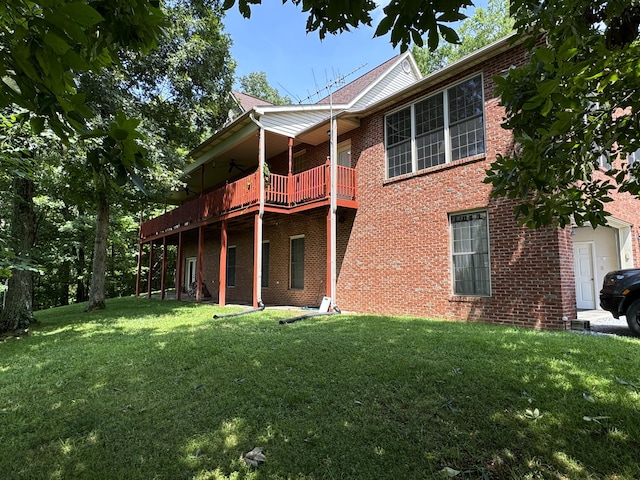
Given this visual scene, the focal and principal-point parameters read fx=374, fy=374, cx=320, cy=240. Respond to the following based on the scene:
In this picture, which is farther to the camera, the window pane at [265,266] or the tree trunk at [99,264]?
the window pane at [265,266]

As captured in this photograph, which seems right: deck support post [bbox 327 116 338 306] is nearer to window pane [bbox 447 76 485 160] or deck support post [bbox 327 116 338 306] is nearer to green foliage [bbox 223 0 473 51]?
→ window pane [bbox 447 76 485 160]

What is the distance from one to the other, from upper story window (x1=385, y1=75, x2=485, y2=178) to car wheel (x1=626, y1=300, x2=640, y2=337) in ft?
13.2

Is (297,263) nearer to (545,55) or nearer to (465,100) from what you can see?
(465,100)

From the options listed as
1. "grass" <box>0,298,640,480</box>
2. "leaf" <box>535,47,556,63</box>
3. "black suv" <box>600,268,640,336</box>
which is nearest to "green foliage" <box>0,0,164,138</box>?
"leaf" <box>535,47,556,63</box>

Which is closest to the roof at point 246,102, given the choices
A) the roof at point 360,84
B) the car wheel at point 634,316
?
the roof at point 360,84

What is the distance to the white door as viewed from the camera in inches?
424

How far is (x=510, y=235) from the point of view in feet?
24.6

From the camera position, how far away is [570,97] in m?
2.18

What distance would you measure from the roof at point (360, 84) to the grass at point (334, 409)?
9.93 meters

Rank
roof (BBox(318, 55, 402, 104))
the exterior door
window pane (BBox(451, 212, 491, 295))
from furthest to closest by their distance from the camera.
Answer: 1. the exterior door
2. roof (BBox(318, 55, 402, 104))
3. window pane (BBox(451, 212, 491, 295))

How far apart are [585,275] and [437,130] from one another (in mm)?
6378

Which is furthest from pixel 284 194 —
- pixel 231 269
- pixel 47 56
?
pixel 47 56

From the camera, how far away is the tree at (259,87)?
39531 mm

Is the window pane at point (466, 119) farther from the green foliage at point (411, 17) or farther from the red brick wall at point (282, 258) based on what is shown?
the green foliage at point (411, 17)
